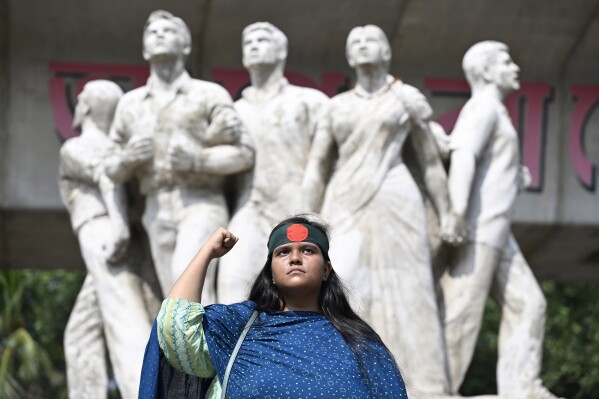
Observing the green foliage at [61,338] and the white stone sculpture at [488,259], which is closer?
the white stone sculpture at [488,259]

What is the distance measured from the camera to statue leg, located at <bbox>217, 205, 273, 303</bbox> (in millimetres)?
11805

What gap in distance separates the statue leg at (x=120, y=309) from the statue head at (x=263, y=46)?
4.98 feet

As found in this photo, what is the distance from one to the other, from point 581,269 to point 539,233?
178cm

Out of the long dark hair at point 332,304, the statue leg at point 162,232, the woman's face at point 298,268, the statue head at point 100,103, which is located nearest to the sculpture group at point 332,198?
the statue leg at point 162,232

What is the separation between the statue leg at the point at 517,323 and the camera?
12383 mm

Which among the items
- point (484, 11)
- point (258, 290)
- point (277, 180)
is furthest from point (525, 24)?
point (258, 290)

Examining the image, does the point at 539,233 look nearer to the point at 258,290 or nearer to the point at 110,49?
the point at 110,49

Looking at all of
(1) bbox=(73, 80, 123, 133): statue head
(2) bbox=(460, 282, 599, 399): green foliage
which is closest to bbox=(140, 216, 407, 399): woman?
(1) bbox=(73, 80, 123, 133): statue head

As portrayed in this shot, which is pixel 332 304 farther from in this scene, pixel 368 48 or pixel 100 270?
pixel 100 270

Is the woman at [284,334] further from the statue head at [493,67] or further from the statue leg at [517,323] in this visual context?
the statue head at [493,67]

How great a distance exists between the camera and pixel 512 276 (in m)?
12.6

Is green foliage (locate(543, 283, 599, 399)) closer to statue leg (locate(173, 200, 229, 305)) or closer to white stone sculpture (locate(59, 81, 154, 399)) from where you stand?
white stone sculpture (locate(59, 81, 154, 399))

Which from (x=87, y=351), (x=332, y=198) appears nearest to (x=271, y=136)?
(x=332, y=198)

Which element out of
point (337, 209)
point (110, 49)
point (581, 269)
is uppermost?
point (110, 49)
